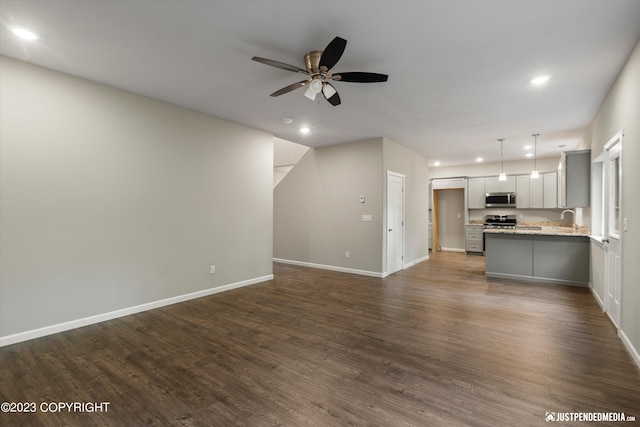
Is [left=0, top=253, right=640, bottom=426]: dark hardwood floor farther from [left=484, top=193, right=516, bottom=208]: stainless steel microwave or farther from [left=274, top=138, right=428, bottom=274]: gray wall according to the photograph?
[left=484, top=193, right=516, bottom=208]: stainless steel microwave

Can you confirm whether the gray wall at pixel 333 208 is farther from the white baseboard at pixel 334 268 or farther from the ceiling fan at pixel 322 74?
the ceiling fan at pixel 322 74

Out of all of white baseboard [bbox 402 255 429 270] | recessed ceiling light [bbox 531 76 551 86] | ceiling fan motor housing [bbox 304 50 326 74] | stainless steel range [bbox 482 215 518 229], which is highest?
recessed ceiling light [bbox 531 76 551 86]

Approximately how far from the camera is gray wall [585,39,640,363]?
2.63 m

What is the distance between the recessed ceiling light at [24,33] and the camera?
250cm

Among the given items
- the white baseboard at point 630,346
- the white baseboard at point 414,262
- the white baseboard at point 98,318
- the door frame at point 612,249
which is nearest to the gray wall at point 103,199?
the white baseboard at point 98,318

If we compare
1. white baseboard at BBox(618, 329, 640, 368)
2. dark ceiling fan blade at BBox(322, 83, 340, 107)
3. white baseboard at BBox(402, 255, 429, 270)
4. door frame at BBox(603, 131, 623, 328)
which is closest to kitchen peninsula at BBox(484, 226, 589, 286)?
door frame at BBox(603, 131, 623, 328)

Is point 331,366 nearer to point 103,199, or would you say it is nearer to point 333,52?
point 333,52

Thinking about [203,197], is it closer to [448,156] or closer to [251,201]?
[251,201]

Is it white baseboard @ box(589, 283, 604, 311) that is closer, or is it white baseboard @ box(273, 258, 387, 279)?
white baseboard @ box(589, 283, 604, 311)

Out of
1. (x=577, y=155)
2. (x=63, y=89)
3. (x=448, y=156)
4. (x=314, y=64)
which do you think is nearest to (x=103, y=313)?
(x=63, y=89)

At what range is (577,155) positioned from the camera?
16.6ft

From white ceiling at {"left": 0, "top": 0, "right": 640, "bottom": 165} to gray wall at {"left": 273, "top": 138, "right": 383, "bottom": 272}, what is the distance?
1770 millimetres

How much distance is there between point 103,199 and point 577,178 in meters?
7.16

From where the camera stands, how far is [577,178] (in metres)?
5.05
